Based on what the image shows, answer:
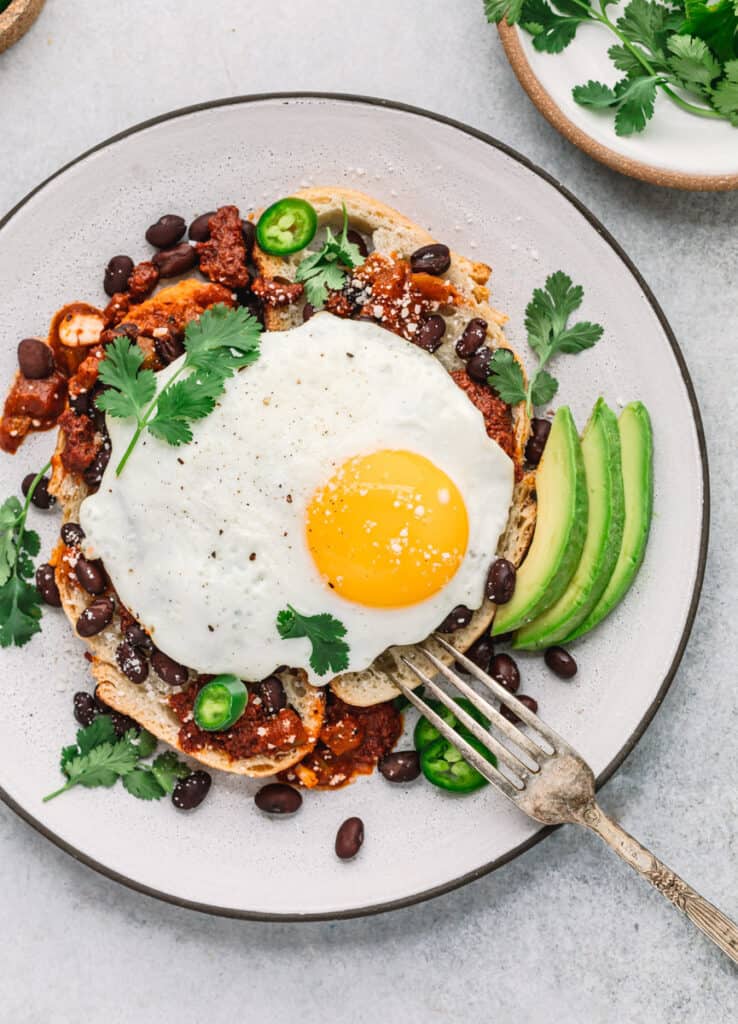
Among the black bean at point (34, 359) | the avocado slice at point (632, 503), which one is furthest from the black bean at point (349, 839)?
the black bean at point (34, 359)

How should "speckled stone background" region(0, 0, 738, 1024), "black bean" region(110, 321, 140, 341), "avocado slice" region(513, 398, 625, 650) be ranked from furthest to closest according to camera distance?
"speckled stone background" region(0, 0, 738, 1024)
"black bean" region(110, 321, 140, 341)
"avocado slice" region(513, 398, 625, 650)

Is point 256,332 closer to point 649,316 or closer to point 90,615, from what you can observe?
point 90,615

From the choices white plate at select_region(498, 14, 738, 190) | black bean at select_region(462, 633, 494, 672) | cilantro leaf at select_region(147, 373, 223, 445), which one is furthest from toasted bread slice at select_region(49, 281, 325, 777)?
white plate at select_region(498, 14, 738, 190)

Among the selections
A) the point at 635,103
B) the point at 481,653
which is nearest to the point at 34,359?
the point at 481,653

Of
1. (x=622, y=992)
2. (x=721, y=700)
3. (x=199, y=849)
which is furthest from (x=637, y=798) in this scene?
(x=199, y=849)

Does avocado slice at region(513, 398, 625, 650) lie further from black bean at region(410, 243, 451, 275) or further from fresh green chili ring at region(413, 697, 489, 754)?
black bean at region(410, 243, 451, 275)

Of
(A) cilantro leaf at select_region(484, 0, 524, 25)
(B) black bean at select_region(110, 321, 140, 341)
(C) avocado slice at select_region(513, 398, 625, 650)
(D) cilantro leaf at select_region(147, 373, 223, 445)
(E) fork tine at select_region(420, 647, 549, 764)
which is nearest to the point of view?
(D) cilantro leaf at select_region(147, 373, 223, 445)

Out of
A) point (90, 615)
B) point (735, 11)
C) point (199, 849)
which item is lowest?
point (199, 849)
